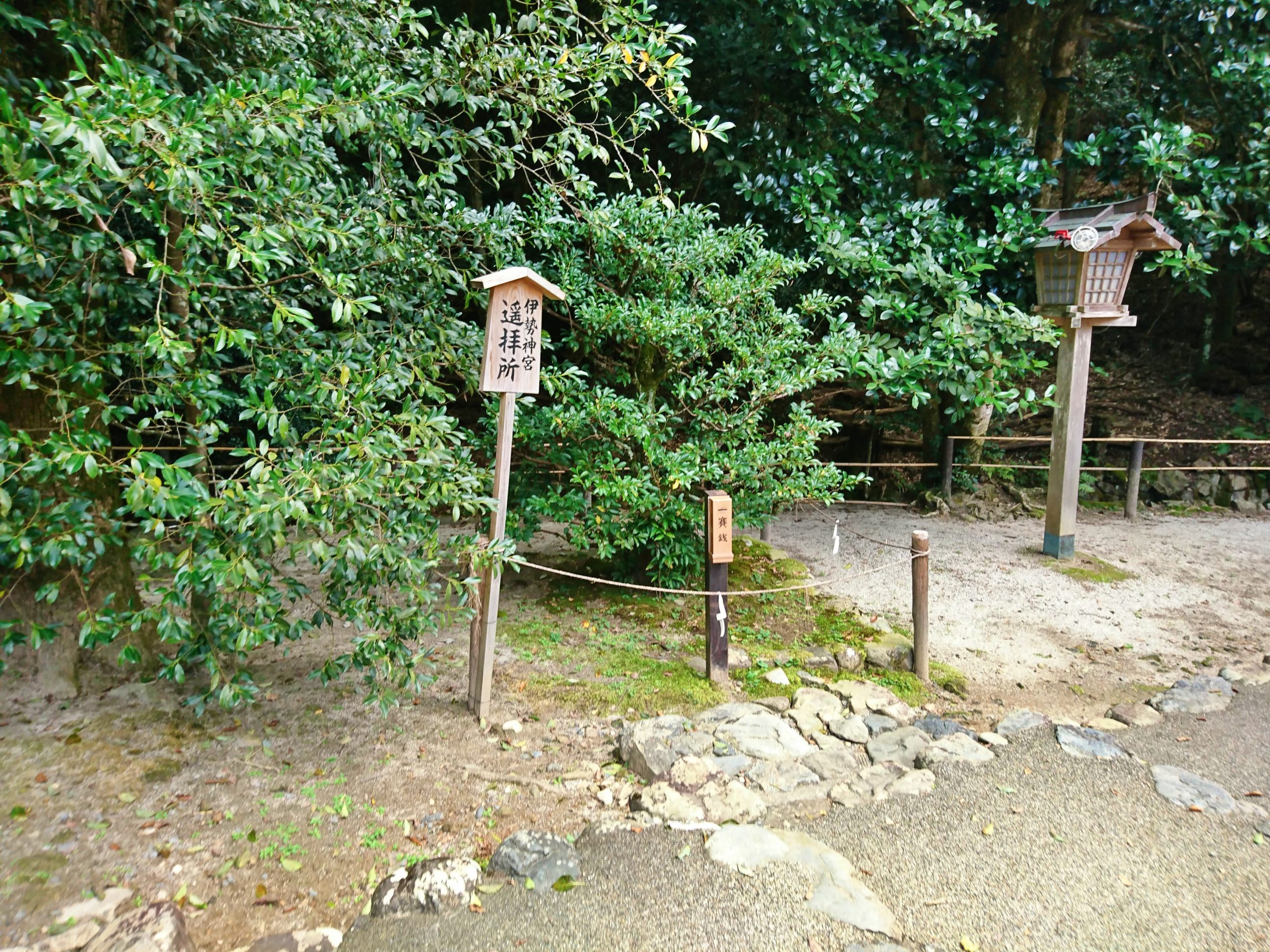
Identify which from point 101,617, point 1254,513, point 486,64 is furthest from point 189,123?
point 1254,513

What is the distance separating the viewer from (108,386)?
3834 millimetres

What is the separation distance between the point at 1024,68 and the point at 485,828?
816 centimetres

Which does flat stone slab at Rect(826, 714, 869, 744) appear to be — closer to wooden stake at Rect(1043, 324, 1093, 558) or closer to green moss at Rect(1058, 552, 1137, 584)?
green moss at Rect(1058, 552, 1137, 584)

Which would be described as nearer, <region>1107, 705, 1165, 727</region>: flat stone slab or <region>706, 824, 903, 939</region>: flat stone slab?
<region>706, 824, 903, 939</region>: flat stone slab

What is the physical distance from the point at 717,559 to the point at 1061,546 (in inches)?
172

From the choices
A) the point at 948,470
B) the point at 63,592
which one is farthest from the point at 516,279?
the point at 948,470

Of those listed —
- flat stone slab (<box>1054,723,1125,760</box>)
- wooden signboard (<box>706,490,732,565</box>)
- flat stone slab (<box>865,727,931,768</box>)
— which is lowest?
flat stone slab (<box>865,727,931,768</box>)

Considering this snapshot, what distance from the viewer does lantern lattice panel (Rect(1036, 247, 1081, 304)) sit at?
646 cm

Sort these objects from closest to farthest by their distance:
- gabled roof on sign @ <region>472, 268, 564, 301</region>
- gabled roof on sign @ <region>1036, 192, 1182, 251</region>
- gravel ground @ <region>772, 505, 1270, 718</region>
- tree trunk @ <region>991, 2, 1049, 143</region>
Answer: gabled roof on sign @ <region>472, 268, 564, 301</region> < gravel ground @ <region>772, 505, 1270, 718</region> < gabled roof on sign @ <region>1036, 192, 1182, 251</region> < tree trunk @ <region>991, 2, 1049, 143</region>

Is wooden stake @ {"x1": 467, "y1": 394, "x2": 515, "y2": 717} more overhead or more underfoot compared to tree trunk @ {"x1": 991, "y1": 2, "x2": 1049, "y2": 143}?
more underfoot

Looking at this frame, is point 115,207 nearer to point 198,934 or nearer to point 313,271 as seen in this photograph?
point 313,271

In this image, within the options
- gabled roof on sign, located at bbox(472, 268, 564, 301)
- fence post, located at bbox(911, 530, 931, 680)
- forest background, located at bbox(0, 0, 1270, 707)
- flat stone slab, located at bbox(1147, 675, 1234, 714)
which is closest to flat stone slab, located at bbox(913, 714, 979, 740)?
fence post, located at bbox(911, 530, 931, 680)

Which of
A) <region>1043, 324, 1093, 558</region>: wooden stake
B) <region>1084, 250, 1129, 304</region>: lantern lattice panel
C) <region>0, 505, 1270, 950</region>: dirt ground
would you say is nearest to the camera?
<region>0, 505, 1270, 950</region>: dirt ground

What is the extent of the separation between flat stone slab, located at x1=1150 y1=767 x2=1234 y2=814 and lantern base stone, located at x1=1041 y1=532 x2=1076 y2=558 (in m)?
3.72
